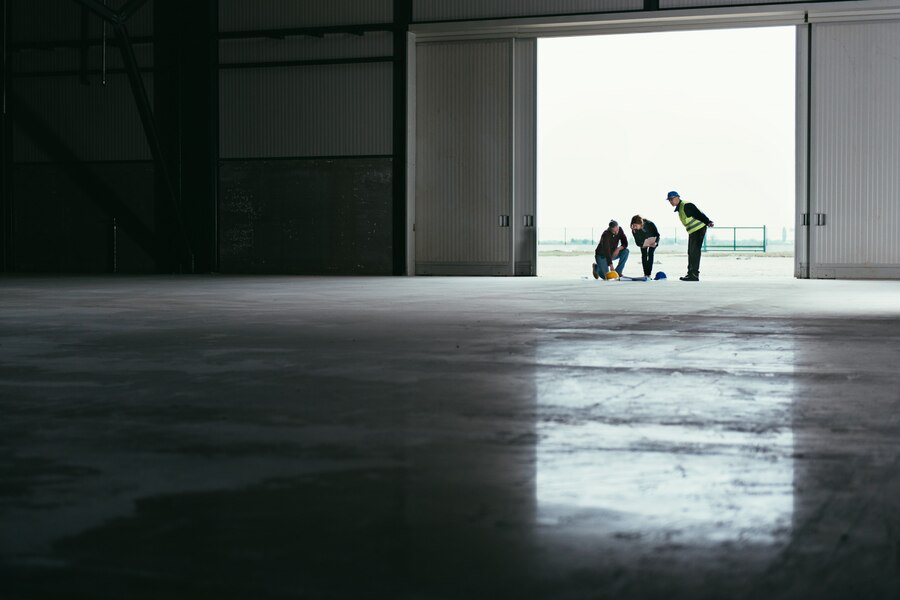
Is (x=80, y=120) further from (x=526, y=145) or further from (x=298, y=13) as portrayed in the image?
(x=526, y=145)

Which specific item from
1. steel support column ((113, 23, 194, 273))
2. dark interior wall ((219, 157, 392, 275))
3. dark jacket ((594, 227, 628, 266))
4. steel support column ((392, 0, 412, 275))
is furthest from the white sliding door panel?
steel support column ((113, 23, 194, 273))

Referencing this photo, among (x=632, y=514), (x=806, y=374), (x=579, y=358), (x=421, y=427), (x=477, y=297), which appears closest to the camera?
(x=632, y=514)

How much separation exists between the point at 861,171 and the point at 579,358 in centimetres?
1564

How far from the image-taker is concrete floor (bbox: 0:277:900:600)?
2072 millimetres

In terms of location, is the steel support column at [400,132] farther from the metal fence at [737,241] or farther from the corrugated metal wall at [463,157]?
the metal fence at [737,241]

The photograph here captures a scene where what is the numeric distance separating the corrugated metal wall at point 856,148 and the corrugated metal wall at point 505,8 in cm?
375

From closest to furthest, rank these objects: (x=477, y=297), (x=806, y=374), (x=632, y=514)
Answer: (x=632, y=514) < (x=806, y=374) < (x=477, y=297)

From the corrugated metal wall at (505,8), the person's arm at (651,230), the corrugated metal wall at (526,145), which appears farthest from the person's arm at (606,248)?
the corrugated metal wall at (505,8)

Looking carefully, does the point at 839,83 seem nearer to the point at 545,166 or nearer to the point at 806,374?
the point at 545,166

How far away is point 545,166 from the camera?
71.5 ft

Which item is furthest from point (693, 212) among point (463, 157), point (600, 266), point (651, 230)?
point (463, 157)

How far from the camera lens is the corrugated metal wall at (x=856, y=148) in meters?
19.7

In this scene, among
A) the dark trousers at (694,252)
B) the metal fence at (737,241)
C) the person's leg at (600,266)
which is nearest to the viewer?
the dark trousers at (694,252)

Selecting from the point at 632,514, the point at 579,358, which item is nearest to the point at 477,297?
the point at 579,358
